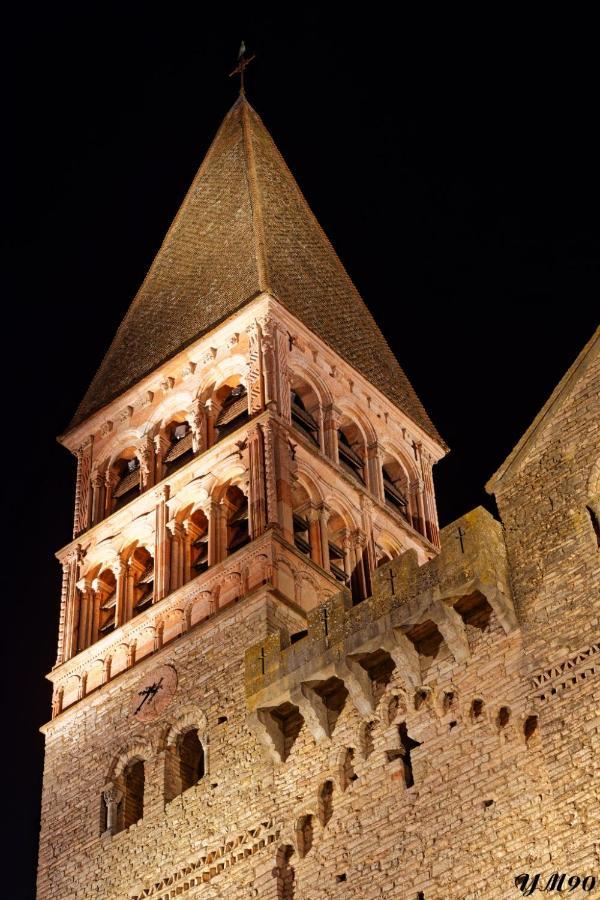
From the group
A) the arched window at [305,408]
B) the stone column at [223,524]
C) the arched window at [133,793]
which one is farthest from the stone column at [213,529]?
the arched window at [133,793]

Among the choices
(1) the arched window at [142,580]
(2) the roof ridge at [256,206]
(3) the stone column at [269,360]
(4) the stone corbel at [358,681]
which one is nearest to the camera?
(4) the stone corbel at [358,681]

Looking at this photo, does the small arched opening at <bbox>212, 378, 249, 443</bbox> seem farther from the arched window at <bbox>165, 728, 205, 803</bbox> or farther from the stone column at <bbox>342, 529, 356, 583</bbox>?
the arched window at <bbox>165, 728, 205, 803</bbox>

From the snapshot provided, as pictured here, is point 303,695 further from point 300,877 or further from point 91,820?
point 91,820

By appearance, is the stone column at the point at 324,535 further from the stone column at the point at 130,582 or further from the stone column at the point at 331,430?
the stone column at the point at 130,582

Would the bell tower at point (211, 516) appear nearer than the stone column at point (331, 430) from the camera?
Yes

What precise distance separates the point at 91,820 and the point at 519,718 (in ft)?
33.7

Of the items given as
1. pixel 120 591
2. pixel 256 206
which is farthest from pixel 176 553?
pixel 256 206

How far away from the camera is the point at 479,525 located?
2631cm


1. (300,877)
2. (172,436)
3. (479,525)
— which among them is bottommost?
(300,877)

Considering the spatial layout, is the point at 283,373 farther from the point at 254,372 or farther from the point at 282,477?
the point at 282,477

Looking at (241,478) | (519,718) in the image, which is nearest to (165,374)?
(241,478)

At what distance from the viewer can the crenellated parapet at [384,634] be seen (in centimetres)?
2608

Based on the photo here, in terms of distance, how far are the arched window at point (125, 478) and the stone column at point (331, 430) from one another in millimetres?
4353

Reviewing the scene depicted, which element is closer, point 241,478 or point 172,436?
point 241,478
